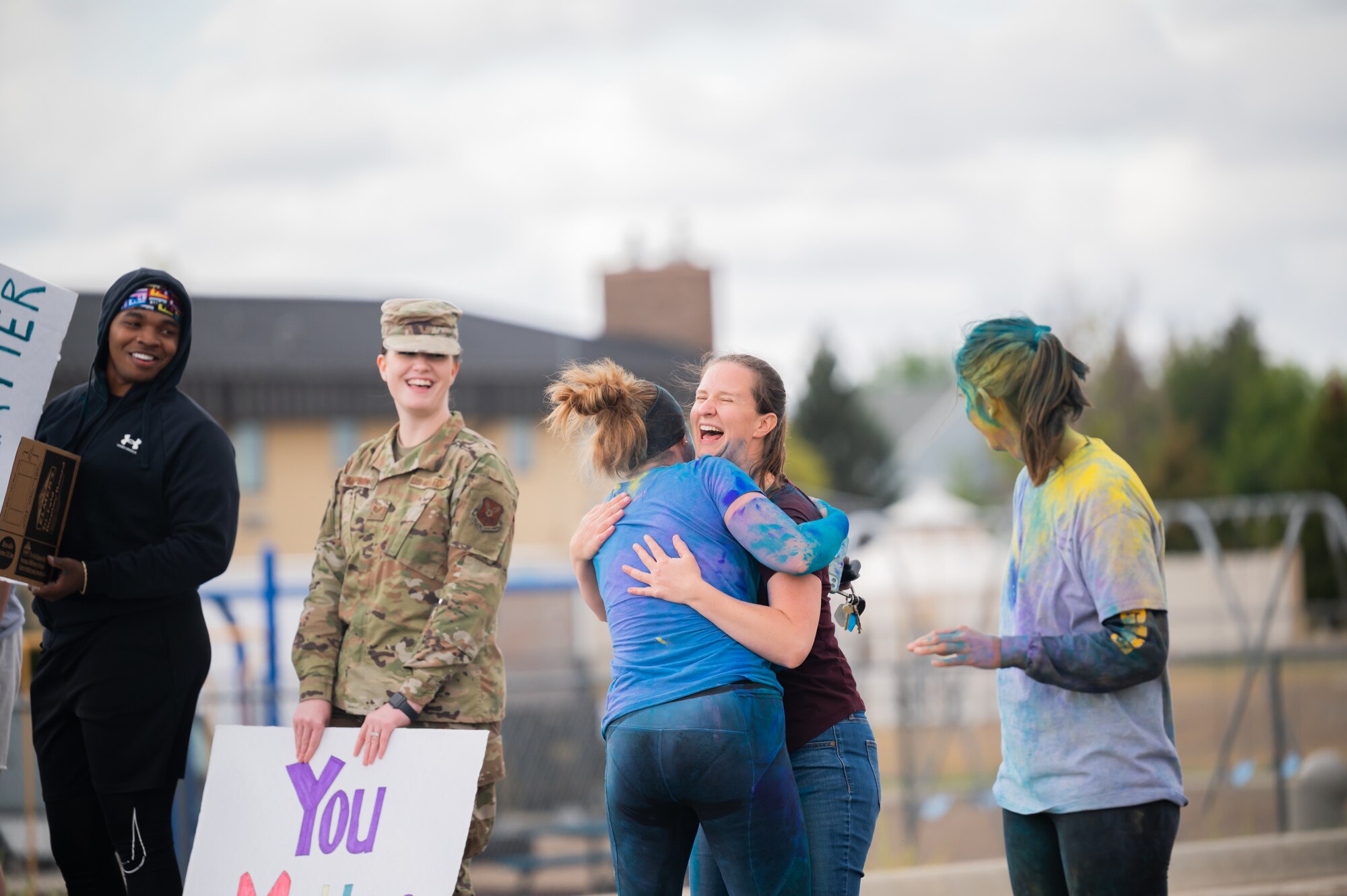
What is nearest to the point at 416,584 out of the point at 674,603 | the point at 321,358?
the point at 674,603

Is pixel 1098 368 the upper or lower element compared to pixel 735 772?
upper

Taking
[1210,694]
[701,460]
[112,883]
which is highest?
[701,460]

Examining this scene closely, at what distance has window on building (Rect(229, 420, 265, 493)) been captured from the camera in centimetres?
2748

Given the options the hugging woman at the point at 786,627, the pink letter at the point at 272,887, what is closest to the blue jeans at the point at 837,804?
the hugging woman at the point at 786,627

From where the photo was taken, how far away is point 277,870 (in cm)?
355

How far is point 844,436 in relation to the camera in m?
54.2

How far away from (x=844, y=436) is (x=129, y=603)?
51472 millimetres

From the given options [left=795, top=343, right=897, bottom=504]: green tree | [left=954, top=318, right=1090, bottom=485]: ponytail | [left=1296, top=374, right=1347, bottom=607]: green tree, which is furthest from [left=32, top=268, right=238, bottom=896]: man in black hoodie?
[left=795, top=343, right=897, bottom=504]: green tree

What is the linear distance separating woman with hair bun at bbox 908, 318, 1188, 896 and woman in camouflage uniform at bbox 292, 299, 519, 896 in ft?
4.23

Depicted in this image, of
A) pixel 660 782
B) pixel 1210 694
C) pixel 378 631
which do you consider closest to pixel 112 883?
pixel 378 631

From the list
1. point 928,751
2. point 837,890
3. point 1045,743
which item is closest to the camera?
point 837,890

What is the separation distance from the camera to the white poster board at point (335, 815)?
3.45 metres

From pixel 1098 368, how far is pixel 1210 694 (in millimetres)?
22935

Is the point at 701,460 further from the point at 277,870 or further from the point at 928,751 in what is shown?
the point at 928,751
